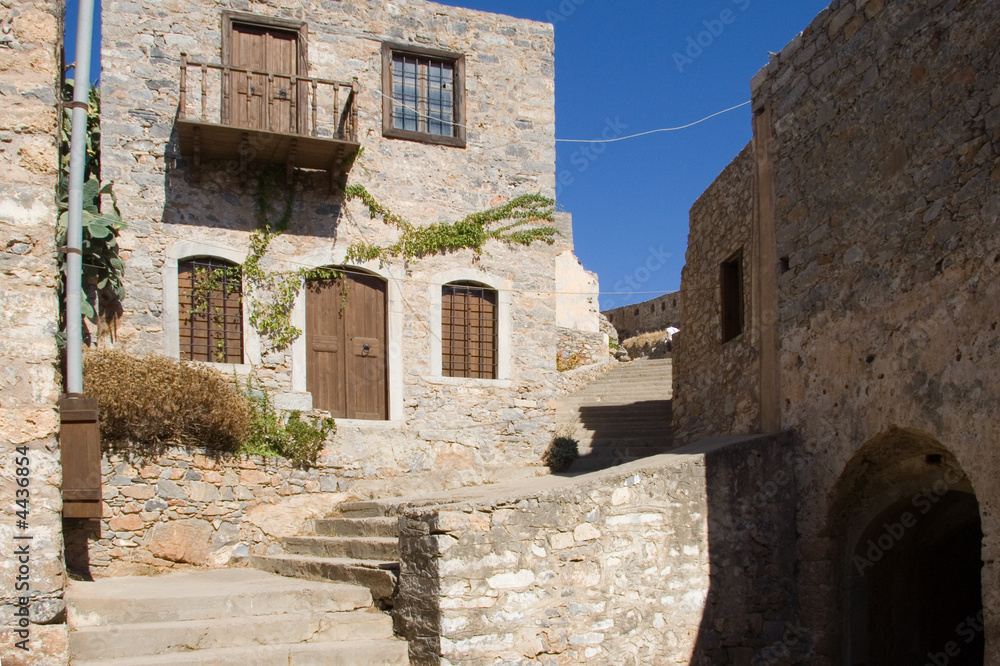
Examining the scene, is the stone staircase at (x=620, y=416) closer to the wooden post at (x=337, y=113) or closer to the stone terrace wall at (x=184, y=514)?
the stone terrace wall at (x=184, y=514)

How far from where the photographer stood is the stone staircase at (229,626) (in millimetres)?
6926

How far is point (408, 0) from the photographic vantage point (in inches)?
522

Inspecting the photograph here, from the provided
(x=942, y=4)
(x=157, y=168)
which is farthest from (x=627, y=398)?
(x=942, y=4)

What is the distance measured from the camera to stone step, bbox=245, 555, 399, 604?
7.82m

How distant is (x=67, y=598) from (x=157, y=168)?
230 inches

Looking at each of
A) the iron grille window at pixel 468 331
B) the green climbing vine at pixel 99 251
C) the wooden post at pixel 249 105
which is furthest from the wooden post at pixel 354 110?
the green climbing vine at pixel 99 251

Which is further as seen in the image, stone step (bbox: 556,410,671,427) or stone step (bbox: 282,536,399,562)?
stone step (bbox: 556,410,671,427)

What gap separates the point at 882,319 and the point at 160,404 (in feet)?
21.1

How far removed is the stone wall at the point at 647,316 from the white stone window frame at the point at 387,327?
13407mm

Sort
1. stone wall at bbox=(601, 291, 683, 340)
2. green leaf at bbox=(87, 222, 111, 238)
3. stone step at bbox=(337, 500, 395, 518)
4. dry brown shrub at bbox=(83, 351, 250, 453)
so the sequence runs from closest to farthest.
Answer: dry brown shrub at bbox=(83, 351, 250, 453) < stone step at bbox=(337, 500, 395, 518) < green leaf at bbox=(87, 222, 111, 238) < stone wall at bbox=(601, 291, 683, 340)

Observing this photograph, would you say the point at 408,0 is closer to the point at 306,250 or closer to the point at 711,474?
the point at 306,250

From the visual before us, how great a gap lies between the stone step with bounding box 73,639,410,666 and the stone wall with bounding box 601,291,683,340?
60.4ft

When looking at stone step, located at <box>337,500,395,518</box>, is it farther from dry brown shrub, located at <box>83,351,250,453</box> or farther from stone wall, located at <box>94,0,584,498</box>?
dry brown shrub, located at <box>83,351,250,453</box>

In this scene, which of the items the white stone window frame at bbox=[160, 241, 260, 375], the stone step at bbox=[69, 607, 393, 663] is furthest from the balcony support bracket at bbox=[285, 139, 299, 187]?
the stone step at bbox=[69, 607, 393, 663]
